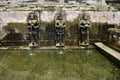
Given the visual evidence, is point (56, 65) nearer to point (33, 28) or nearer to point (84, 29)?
point (33, 28)

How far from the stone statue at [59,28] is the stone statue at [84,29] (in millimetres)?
823

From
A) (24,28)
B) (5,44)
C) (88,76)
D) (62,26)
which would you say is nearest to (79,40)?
(62,26)

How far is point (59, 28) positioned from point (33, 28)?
3.80 ft

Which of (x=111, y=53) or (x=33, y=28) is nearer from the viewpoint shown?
(x=111, y=53)

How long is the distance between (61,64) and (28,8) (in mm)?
3902

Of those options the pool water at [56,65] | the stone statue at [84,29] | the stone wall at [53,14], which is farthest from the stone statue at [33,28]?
the stone statue at [84,29]

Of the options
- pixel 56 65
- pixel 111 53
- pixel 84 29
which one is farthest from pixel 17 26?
pixel 111 53

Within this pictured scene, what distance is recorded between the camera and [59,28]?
33.8 feet

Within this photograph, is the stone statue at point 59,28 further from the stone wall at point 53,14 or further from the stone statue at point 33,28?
the stone statue at point 33,28

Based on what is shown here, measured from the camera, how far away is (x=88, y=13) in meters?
10.7

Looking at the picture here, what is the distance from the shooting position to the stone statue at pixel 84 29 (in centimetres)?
1041

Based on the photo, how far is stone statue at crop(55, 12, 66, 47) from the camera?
10.3 metres

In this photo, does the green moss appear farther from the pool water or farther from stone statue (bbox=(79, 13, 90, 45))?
stone statue (bbox=(79, 13, 90, 45))

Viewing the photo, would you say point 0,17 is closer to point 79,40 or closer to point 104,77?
point 79,40
